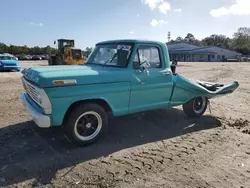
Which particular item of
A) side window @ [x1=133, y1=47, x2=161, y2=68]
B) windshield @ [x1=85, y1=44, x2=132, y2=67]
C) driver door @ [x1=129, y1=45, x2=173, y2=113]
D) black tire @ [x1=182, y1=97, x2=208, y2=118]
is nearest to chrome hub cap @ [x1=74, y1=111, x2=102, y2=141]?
driver door @ [x1=129, y1=45, x2=173, y2=113]

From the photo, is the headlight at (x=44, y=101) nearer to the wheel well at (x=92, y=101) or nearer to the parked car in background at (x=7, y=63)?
the wheel well at (x=92, y=101)

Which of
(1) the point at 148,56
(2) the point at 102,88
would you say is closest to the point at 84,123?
(2) the point at 102,88

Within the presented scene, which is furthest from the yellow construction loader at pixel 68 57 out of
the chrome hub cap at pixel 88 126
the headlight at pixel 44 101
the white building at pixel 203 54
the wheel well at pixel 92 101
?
the white building at pixel 203 54

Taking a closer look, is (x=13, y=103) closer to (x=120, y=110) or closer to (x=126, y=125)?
(x=126, y=125)

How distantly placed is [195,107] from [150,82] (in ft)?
7.38

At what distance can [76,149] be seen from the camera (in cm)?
461

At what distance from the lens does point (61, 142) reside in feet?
16.1

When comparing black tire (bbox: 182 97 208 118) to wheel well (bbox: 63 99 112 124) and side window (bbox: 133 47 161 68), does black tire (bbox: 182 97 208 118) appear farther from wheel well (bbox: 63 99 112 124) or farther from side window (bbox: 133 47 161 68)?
wheel well (bbox: 63 99 112 124)

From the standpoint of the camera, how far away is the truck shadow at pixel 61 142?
12.5 ft

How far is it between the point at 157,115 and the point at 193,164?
300 cm

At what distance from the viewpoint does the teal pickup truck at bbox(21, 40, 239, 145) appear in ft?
13.9

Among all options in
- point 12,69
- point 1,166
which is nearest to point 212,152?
point 1,166

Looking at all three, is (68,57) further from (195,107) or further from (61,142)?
(61,142)

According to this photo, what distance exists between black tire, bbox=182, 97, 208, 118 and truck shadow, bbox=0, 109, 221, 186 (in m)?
0.19
